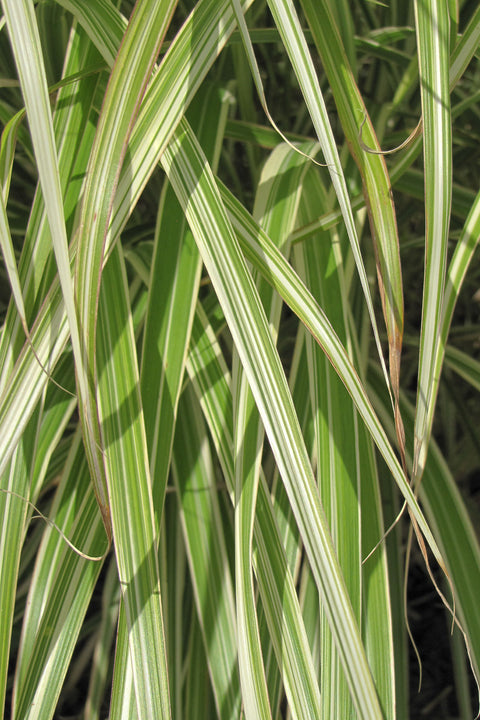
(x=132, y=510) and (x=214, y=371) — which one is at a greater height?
(x=214, y=371)

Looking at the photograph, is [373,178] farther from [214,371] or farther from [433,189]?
[214,371]

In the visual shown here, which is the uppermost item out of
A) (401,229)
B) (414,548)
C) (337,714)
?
(401,229)

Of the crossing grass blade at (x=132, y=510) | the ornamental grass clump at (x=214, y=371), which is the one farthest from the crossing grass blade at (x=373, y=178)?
the crossing grass blade at (x=132, y=510)

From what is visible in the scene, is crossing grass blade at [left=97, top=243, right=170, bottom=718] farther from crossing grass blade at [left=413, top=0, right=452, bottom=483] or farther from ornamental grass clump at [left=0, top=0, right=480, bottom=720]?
crossing grass blade at [left=413, top=0, right=452, bottom=483]

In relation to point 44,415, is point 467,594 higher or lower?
lower

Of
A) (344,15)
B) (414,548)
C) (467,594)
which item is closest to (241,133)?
(344,15)

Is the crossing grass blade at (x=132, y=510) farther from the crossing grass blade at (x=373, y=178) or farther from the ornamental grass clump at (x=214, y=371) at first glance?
the crossing grass blade at (x=373, y=178)

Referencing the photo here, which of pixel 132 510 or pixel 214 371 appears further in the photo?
pixel 214 371

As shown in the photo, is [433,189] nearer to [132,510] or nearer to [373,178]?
[373,178]

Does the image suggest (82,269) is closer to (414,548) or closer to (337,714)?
(337,714)

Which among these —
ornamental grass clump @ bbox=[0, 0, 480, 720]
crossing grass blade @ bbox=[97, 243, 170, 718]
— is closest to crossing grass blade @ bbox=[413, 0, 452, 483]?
ornamental grass clump @ bbox=[0, 0, 480, 720]

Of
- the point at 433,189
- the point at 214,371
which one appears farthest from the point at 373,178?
the point at 214,371
